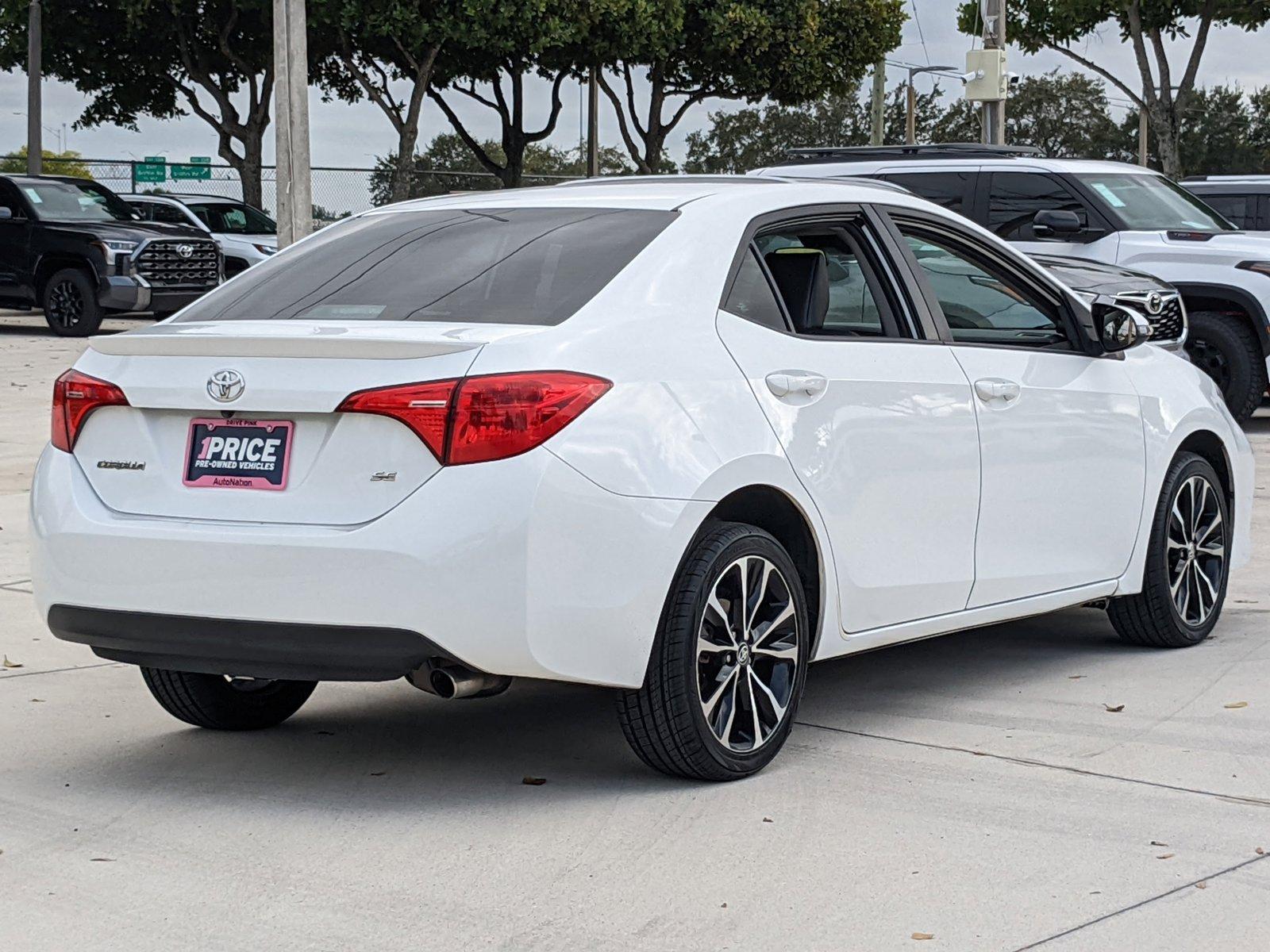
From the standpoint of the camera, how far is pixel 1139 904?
13.4 feet

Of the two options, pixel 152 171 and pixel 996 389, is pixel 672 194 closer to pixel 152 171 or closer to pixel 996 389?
pixel 996 389

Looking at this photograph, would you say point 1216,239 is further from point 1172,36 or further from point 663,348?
point 1172,36

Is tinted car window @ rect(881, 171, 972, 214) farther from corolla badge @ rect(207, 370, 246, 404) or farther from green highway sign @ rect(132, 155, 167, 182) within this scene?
green highway sign @ rect(132, 155, 167, 182)

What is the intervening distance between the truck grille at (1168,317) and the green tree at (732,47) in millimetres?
22788

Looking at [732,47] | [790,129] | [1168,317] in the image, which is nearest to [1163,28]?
[732,47]

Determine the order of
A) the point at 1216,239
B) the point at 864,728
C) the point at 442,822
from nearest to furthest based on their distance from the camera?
the point at 442,822 → the point at 864,728 → the point at 1216,239

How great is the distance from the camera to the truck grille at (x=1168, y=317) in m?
12.2

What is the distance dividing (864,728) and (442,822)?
151 cm

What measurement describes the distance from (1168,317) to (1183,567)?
6144 millimetres

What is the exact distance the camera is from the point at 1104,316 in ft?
21.1

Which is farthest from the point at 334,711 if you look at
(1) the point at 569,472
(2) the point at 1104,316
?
(2) the point at 1104,316

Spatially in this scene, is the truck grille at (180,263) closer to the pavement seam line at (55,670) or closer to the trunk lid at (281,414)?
the pavement seam line at (55,670)

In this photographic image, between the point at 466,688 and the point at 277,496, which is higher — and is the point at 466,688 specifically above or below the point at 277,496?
below

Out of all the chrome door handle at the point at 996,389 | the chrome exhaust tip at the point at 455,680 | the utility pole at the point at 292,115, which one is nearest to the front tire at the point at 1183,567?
the chrome door handle at the point at 996,389
